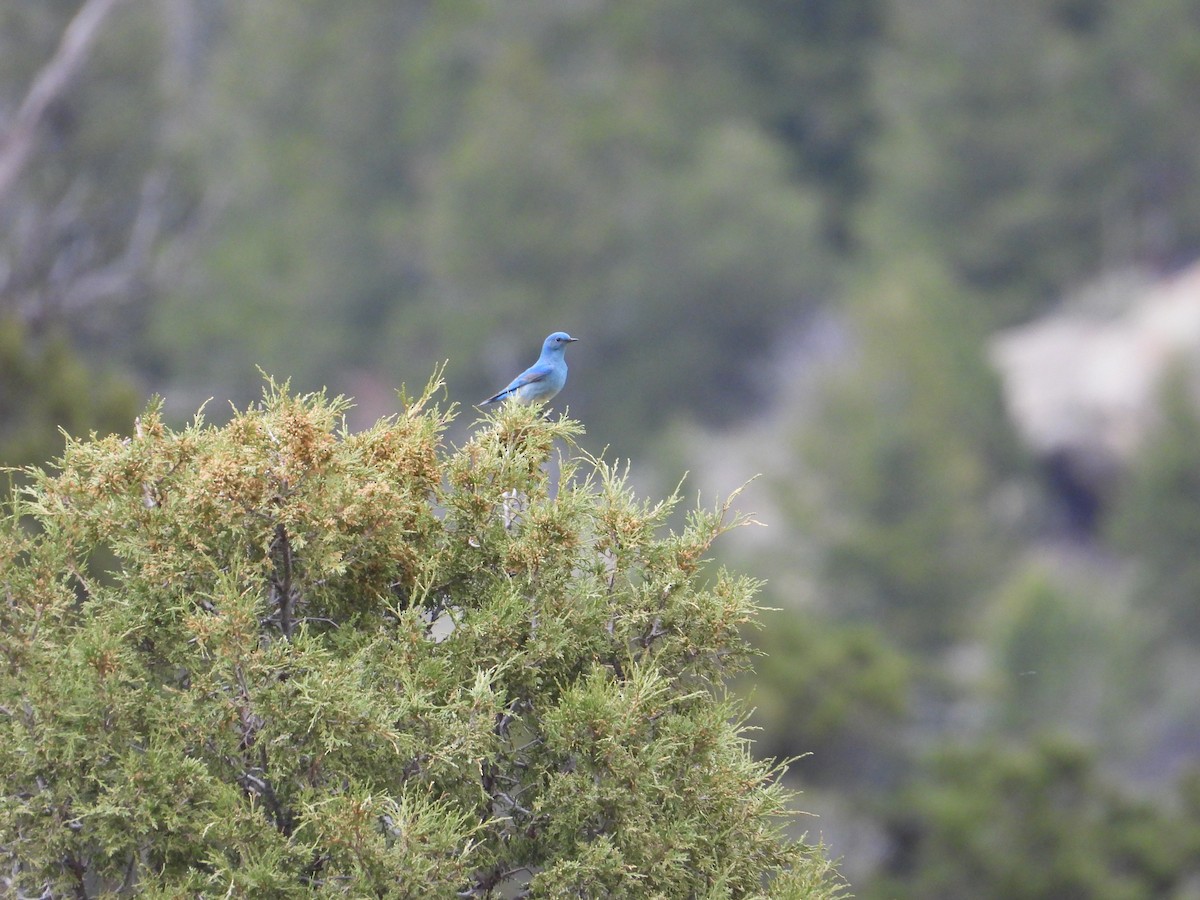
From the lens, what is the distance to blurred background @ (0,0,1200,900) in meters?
36.3

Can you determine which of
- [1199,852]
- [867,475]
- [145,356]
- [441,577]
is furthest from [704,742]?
[867,475]

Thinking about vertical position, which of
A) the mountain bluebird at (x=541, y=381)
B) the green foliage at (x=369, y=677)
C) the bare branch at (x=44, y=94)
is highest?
the bare branch at (x=44, y=94)

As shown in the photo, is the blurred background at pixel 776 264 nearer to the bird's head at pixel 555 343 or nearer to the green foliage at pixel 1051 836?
the green foliage at pixel 1051 836

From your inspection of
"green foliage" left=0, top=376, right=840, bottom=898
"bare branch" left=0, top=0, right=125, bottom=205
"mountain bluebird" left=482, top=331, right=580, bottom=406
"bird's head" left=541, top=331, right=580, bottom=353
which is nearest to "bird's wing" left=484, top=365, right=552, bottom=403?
"mountain bluebird" left=482, top=331, right=580, bottom=406

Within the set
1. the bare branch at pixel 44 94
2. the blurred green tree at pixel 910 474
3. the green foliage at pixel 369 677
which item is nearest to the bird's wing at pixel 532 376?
the green foliage at pixel 369 677

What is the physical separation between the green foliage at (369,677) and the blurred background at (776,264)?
1956 centimetres

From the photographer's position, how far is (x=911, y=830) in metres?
23.8

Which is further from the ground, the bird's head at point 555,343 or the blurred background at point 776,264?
the blurred background at point 776,264

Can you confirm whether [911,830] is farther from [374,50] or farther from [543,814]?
[374,50]

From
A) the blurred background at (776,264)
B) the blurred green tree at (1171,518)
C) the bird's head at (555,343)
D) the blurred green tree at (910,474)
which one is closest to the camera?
the bird's head at (555,343)

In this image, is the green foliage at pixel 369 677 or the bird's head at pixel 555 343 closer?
the green foliage at pixel 369 677

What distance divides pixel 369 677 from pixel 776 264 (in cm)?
5135

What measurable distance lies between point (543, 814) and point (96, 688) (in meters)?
1.45

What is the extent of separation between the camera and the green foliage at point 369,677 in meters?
5.32
